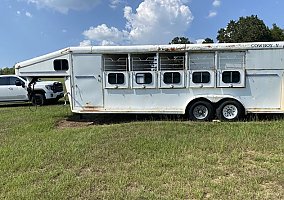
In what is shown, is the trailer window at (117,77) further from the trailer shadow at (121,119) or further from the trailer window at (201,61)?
the trailer window at (201,61)

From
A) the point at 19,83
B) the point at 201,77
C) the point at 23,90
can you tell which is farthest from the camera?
the point at 23,90

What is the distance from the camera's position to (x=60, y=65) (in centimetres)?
1076

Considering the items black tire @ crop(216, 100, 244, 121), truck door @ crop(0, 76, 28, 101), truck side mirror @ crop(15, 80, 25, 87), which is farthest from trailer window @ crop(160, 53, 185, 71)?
truck door @ crop(0, 76, 28, 101)

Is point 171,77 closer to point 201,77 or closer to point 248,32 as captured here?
point 201,77

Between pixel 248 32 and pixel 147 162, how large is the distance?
2589 inches

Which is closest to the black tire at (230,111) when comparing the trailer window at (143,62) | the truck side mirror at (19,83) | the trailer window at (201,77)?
the trailer window at (201,77)

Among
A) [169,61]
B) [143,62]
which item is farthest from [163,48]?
[143,62]

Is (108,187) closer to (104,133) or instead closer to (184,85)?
(104,133)

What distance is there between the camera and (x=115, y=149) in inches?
284

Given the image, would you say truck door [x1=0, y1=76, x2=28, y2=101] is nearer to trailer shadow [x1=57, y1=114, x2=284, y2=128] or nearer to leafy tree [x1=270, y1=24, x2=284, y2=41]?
trailer shadow [x1=57, y1=114, x2=284, y2=128]

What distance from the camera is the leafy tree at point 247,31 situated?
66.5 metres

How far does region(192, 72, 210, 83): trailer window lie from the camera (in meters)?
10.2

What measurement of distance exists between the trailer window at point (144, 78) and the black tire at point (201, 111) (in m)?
1.46

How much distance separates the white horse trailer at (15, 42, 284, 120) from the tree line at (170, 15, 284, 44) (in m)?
54.7
